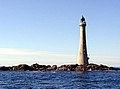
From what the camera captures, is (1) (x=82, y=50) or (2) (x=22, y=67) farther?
(2) (x=22, y=67)

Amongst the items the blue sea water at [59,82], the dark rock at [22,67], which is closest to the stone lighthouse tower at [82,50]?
the blue sea water at [59,82]

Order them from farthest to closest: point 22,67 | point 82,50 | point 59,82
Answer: point 22,67 → point 82,50 → point 59,82

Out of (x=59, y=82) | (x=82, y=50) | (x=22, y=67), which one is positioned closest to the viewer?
(x=59, y=82)

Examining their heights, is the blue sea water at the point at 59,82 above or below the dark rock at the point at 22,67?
below

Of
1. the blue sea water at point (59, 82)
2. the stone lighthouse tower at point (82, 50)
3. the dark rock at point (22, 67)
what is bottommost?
the blue sea water at point (59, 82)

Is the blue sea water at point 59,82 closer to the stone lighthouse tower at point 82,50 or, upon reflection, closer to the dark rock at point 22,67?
the stone lighthouse tower at point 82,50

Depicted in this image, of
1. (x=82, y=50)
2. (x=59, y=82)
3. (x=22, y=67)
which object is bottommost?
(x=59, y=82)

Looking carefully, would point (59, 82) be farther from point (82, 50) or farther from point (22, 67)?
point (22, 67)

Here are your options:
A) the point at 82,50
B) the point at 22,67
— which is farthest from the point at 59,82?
the point at 22,67

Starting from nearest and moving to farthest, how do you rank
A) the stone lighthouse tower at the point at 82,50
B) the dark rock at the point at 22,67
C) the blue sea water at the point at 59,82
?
the blue sea water at the point at 59,82
the stone lighthouse tower at the point at 82,50
the dark rock at the point at 22,67

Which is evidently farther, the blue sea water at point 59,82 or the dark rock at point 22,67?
the dark rock at point 22,67

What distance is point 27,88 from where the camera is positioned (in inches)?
1649

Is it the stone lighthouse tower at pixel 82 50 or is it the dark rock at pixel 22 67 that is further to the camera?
the dark rock at pixel 22 67

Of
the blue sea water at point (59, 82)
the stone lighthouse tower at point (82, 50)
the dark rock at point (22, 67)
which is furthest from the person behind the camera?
the dark rock at point (22, 67)
